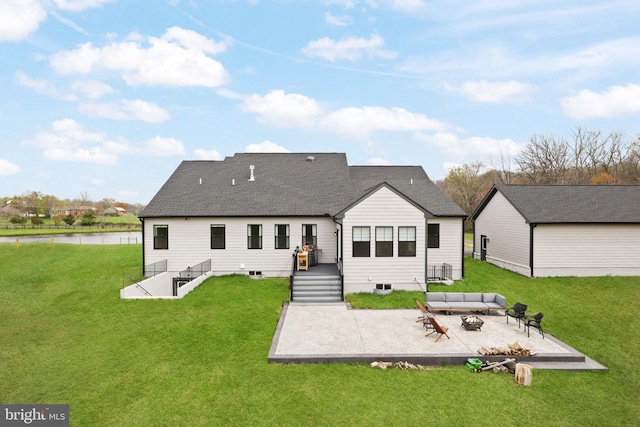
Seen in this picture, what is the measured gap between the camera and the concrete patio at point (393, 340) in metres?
9.82

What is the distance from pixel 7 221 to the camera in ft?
197

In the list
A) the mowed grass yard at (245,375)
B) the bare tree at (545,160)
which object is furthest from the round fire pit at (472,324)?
the bare tree at (545,160)

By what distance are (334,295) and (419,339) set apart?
5565 mm

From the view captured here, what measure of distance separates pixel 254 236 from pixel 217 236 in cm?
224

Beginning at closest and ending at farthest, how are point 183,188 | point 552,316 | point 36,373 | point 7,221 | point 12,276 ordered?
point 36,373 < point 552,316 < point 12,276 < point 183,188 < point 7,221

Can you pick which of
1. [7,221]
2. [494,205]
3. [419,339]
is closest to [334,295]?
[419,339]

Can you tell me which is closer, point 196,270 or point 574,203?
point 196,270

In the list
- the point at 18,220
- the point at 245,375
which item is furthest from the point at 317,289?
the point at 18,220

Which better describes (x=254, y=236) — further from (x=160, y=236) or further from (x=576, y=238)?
(x=576, y=238)

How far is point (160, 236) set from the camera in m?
19.2

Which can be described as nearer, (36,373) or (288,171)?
(36,373)

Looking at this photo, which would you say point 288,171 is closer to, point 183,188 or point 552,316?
point 183,188

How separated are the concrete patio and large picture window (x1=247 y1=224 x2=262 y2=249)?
19.8ft

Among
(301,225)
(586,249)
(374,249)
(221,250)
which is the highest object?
(301,225)
